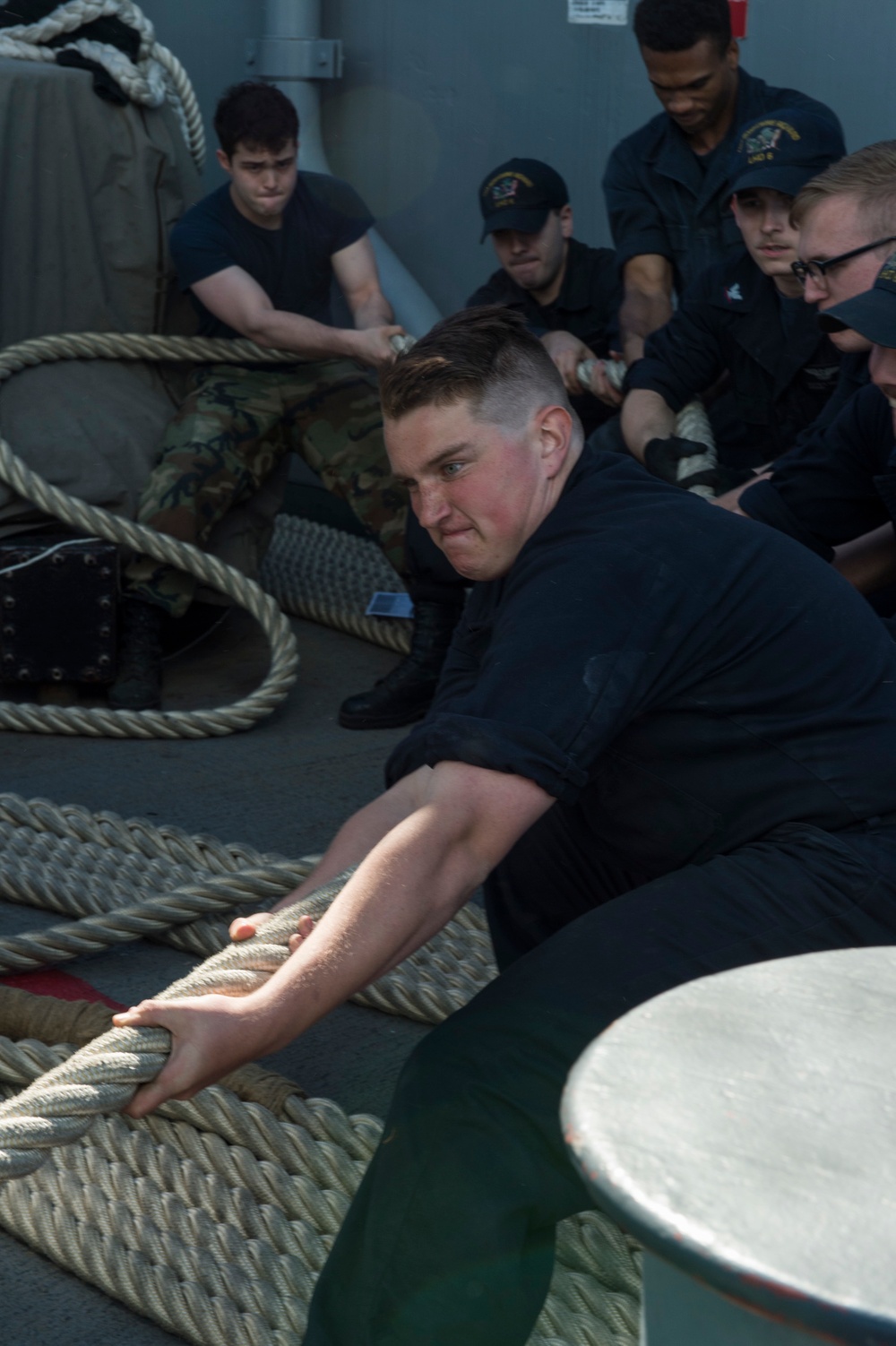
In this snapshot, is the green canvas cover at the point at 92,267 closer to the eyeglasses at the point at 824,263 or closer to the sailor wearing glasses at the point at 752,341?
the sailor wearing glasses at the point at 752,341

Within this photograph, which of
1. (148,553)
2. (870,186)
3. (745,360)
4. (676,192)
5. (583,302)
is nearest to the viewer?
(870,186)

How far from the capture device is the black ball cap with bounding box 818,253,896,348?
88.2 inches

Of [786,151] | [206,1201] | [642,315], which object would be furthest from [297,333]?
[206,1201]

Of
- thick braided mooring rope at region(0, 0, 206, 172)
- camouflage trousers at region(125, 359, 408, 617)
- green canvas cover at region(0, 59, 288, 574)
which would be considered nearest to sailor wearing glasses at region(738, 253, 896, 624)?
camouflage trousers at region(125, 359, 408, 617)

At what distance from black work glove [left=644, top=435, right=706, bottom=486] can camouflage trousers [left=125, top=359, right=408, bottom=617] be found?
916mm

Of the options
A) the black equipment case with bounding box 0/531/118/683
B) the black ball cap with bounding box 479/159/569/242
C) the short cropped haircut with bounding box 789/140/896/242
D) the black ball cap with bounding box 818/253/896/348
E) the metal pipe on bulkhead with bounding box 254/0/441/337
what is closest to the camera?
the black ball cap with bounding box 818/253/896/348

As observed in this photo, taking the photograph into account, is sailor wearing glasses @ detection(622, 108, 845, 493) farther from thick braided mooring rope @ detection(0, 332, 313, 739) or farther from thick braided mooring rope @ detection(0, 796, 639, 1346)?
thick braided mooring rope @ detection(0, 796, 639, 1346)

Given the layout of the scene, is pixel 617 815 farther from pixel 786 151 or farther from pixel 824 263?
pixel 786 151

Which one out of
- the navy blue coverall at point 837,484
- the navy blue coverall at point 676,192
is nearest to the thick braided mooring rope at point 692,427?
the navy blue coverall at point 837,484

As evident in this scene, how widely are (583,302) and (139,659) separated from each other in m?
1.48

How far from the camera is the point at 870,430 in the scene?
2.64 m

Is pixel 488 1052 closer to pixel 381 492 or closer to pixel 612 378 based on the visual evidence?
pixel 612 378

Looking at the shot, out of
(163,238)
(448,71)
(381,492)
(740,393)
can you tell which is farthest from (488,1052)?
(448,71)

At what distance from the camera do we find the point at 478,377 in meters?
1.80
